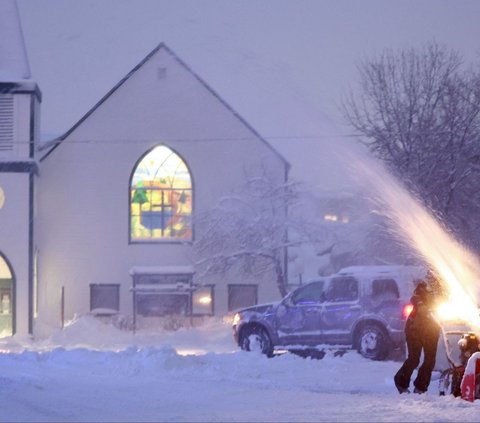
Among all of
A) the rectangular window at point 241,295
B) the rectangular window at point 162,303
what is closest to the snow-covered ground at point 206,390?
the rectangular window at point 162,303

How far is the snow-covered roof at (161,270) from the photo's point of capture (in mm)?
43062

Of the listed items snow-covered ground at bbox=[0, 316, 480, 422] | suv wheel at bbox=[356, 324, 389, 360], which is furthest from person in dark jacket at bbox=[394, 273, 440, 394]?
suv wheel at bbox=[356, 324, 389, 360]

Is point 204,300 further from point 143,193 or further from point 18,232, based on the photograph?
point 18,232

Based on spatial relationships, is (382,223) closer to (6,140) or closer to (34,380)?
(6,140)

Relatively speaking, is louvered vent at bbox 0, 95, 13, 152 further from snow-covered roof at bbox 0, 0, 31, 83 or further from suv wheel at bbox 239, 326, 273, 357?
suv wheel at bbox 239, 326, 273, 357

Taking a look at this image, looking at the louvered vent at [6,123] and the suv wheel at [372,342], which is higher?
the louvered vent at [6,123]

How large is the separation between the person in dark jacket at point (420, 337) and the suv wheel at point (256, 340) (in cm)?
924

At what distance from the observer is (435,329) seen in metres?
17.3

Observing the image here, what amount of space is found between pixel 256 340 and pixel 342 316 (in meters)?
2.42

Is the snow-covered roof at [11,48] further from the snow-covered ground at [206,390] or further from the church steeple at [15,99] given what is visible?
the snow-covered ground at [206,390]

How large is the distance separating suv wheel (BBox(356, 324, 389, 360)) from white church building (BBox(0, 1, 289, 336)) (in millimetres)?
17840

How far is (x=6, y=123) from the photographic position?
40562 mm

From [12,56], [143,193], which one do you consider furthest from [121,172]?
[12,56]

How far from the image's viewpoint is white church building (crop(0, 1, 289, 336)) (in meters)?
43.2
